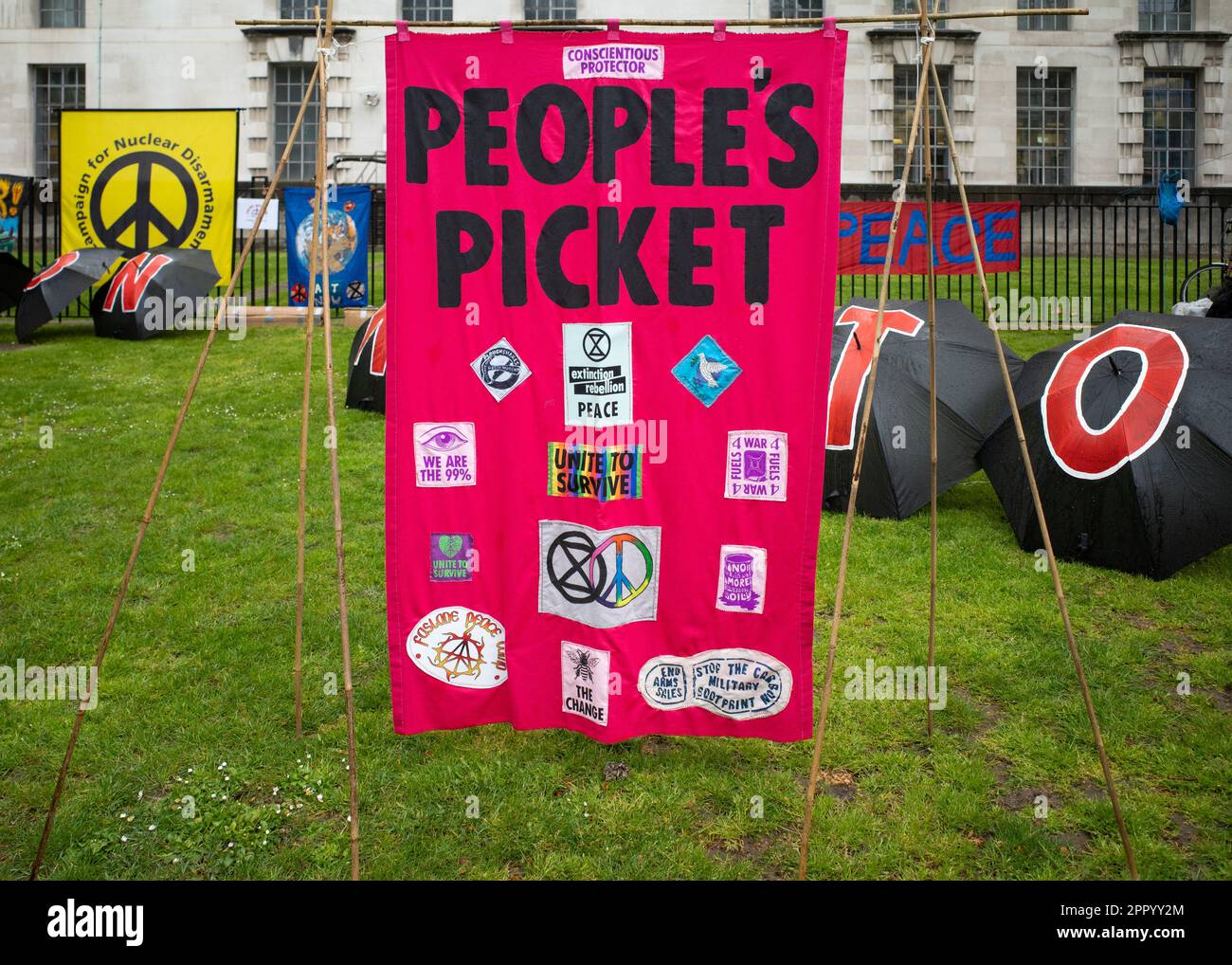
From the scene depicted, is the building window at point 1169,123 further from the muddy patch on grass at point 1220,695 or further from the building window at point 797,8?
the muddy patch on grass at point 1220,695

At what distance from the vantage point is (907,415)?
834cm

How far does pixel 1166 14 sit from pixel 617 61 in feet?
113

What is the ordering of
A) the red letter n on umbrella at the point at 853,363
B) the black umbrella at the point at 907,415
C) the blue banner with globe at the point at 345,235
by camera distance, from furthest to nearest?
the blue banner with globe at the point at 345,235
the red letter n on umbrella at the point at 853,363
the black umbrella at the point at 907,415

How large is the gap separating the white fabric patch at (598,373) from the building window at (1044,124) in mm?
30906

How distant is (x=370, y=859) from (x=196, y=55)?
32.1 meters

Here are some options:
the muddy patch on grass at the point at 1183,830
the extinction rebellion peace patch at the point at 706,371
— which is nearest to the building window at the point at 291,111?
the extinction rebellion peace patch at the point at 706,371

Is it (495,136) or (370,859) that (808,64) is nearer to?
(495,136)

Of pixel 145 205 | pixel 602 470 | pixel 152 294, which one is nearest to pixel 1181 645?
pixel 602 470

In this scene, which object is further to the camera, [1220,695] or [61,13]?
[61,13]

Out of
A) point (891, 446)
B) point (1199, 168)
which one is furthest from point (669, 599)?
point (1199, 168)

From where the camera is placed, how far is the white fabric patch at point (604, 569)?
187 inches

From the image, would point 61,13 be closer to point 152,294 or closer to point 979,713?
point 152,294

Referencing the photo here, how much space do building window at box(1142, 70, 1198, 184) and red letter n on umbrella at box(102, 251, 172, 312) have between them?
2898cm

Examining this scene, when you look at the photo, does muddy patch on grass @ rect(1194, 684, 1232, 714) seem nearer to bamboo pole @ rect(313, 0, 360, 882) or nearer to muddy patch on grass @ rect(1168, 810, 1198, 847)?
muddy patch on grass @ rect(1168, 810, 1198, 847)
